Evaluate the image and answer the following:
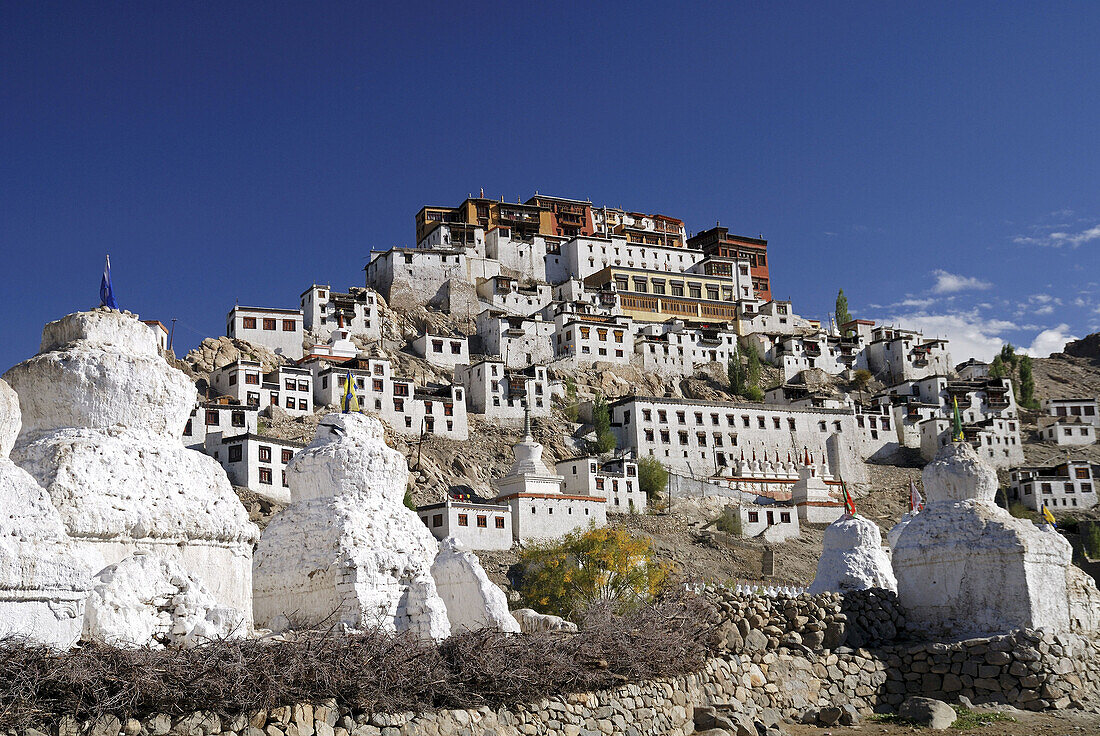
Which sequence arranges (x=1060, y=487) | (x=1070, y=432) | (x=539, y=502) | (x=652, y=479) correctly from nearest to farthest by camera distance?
(x=539, y=502) → (x=652, y=479) → (x=1060, y=487) → (x=1070, y=432)

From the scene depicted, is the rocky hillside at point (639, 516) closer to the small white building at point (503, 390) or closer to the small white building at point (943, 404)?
the small white building at point (503, 390)

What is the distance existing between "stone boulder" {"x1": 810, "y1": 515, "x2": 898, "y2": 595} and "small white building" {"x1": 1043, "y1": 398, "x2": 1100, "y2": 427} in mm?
78193

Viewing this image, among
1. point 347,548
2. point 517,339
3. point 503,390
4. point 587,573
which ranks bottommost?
point 587,573

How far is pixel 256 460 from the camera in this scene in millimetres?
58094

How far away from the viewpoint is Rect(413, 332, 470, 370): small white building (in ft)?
284

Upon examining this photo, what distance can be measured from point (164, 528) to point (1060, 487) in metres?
77.7

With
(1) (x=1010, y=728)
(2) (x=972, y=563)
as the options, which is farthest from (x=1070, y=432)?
(1) (x=1010, y=728)

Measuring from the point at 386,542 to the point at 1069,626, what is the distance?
11.9m

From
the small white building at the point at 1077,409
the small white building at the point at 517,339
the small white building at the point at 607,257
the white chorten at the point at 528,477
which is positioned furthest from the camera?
the small white building at the point at 607,257

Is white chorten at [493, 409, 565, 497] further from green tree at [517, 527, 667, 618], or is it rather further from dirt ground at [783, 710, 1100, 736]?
dirt ground at [783, 710, 1100, 736]

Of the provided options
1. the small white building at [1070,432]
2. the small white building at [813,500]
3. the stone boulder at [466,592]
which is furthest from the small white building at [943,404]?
→ the stone boulder at [466,592]

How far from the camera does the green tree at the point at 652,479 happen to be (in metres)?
72.3

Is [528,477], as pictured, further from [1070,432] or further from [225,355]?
[1070,432]

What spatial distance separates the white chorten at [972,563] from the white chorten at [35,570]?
1477 cm
